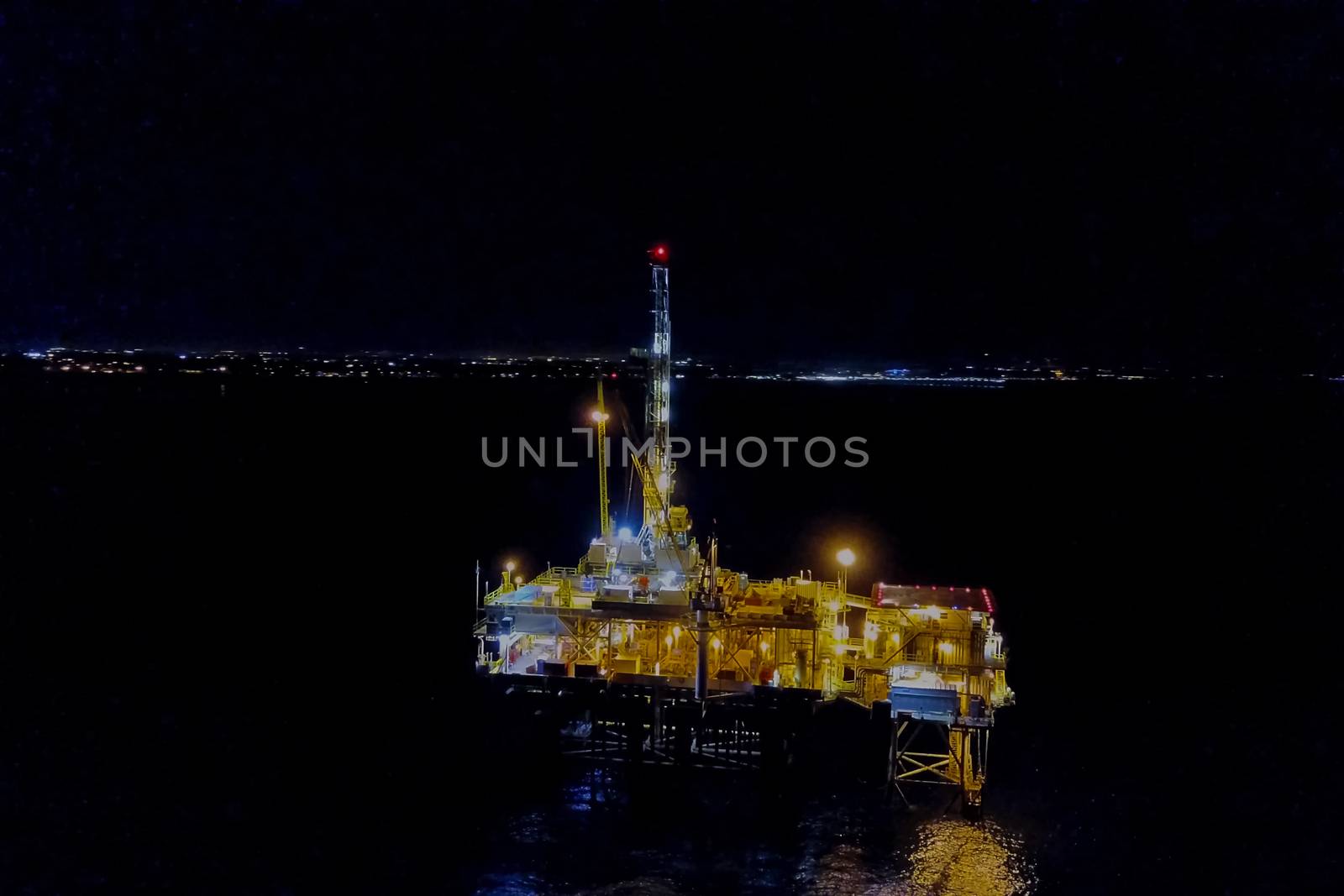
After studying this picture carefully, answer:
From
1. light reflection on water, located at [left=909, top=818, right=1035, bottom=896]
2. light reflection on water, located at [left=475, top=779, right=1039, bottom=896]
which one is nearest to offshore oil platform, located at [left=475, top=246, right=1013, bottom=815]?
light reflection on water, located at [left=909, top=818, right=1035, bottom=896]

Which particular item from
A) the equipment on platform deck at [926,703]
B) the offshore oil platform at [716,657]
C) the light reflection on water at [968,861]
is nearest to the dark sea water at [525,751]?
the light reflection on water at [968,861]

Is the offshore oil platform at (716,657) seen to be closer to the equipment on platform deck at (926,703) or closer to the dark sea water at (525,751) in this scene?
the equipment on platform deck at (926,703)

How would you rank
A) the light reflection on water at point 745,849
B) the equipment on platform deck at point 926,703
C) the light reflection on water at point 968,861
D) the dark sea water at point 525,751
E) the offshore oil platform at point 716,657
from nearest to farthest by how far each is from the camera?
the light reflection on water at point 968,861 < the light reflection on water at point 745,849 < the dark sea water at point 525,751 < the equipment on platform deck at point 926,703 < the offshore oil platform at point 716,657

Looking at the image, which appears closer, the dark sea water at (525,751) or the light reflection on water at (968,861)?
the light reflection on water at (968,861)

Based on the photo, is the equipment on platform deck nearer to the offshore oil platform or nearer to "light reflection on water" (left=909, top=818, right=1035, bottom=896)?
the offshore oil platform

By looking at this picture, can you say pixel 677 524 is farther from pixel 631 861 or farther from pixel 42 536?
pixel 42 536

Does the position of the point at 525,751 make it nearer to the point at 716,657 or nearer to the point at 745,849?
the point at 716,657
